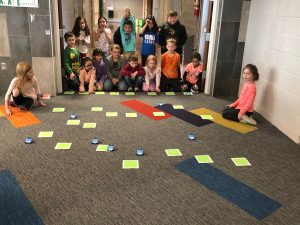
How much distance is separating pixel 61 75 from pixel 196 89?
6.86 feet

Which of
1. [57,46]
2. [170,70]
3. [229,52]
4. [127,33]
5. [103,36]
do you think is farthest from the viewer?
[103,36]

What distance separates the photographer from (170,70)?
16.4 ft

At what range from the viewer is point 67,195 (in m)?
2.32

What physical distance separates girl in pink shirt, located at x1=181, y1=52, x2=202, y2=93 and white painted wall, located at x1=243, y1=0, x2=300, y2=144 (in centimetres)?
74

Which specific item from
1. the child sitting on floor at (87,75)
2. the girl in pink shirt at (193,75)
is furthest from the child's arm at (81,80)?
the girl in pink shirt at (193,75)

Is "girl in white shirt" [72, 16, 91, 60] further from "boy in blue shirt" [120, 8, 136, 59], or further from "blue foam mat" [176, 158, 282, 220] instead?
"blue foam mat" [176, 158, 282, 220]

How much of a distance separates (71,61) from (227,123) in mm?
2502

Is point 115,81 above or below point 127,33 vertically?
below

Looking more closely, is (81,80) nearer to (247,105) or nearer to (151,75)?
(151,75)

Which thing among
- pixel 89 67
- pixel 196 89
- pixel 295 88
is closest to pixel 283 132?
pixel 295 88

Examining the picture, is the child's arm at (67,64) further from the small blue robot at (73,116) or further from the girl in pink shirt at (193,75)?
the girl in pink shirt at (193,75)

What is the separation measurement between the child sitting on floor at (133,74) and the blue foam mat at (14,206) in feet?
8.94

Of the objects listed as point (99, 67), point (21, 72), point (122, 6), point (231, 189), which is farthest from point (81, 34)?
point (122, 6)

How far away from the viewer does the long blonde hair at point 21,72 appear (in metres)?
3.84
